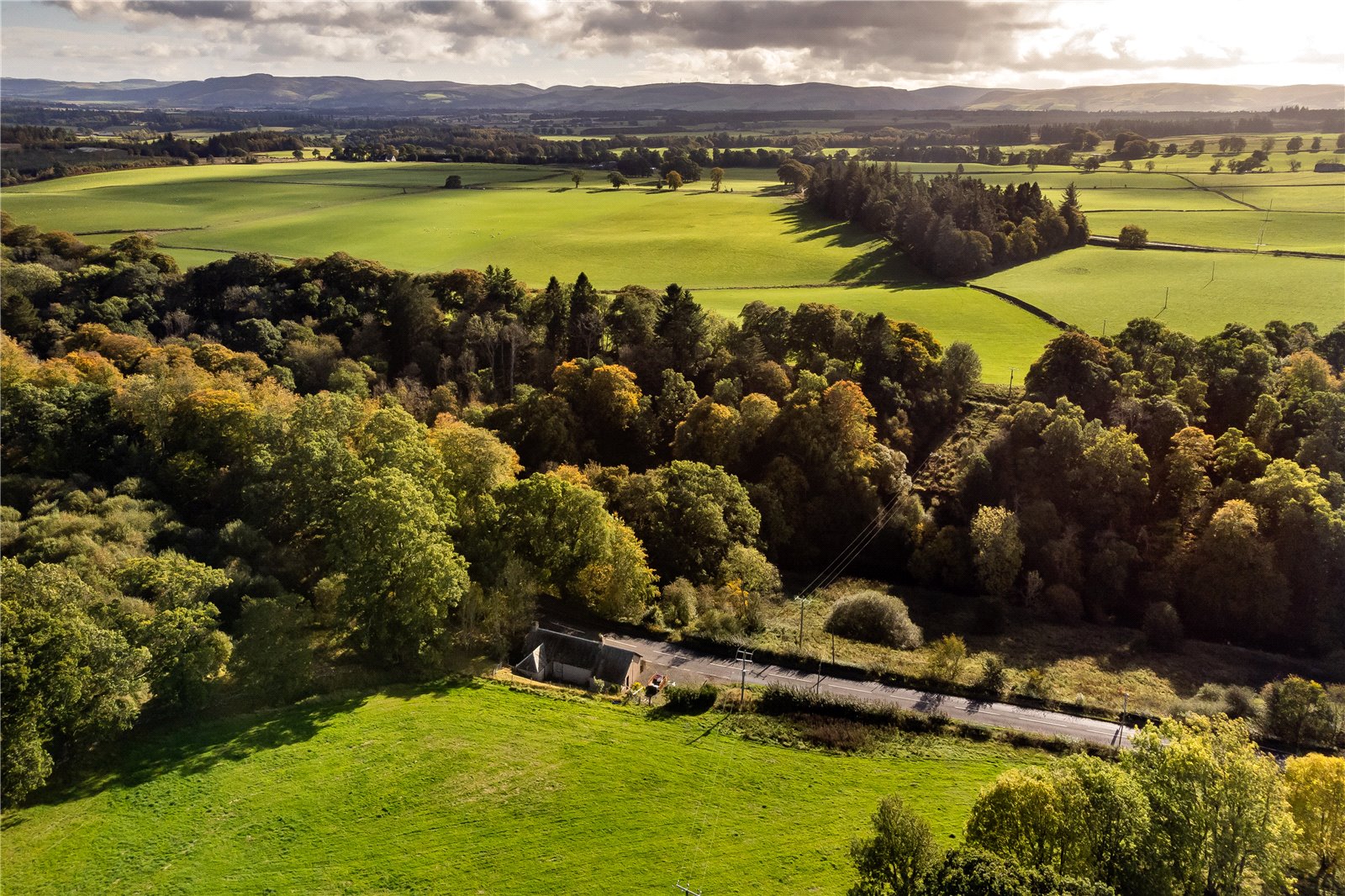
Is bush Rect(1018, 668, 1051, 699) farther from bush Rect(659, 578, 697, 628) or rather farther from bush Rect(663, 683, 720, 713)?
bush Rect(659, 578, 697, 628)

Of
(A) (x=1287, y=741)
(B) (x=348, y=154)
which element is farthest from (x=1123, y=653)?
(B) (x=348, y=154)

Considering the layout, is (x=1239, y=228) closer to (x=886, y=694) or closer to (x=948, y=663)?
(x=948, y=663)

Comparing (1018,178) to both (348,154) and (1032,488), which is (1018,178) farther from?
(348,154)

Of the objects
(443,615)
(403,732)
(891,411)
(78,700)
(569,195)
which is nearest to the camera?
(78,700)

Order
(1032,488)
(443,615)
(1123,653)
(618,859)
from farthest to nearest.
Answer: (1032,488), (1123,653), (443,615), (618,859)

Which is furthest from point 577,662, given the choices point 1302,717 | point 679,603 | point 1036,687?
point 1302,717

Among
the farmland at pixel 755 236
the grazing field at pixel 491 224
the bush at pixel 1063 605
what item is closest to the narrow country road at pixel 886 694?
the bush at pixel 1063 605

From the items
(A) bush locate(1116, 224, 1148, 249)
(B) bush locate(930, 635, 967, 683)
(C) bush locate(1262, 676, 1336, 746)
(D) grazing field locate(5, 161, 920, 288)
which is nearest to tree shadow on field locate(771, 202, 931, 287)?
(D) grazing field locate(5, 161, 920, 288)
